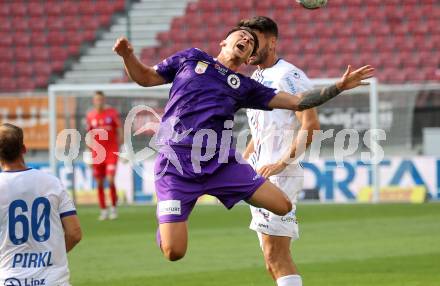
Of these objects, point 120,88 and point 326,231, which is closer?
point 326,231

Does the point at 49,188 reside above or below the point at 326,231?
above

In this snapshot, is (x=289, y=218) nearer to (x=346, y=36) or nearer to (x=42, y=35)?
(x=346, y=36)

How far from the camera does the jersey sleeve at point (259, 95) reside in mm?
7398

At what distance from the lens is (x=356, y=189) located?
64.6 feet

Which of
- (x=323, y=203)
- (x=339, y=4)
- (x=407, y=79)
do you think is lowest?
(x=323, y=203)

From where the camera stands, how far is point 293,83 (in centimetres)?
811

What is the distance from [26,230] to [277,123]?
9.46 ft

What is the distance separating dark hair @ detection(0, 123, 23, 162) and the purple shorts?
1.64m

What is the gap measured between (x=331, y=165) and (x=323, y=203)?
754mm

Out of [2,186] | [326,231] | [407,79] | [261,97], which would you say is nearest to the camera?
[2,186]

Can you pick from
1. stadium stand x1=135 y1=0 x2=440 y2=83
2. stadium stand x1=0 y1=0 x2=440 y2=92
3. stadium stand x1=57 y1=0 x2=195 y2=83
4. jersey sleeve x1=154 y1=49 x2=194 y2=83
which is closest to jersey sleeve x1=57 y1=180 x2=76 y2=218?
jersey sleeve x1=154 y1=49 x2=194 y2=83

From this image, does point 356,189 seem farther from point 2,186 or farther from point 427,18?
point 2,186

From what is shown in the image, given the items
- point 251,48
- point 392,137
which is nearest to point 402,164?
point 392,137

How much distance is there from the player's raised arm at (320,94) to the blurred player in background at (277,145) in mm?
683
